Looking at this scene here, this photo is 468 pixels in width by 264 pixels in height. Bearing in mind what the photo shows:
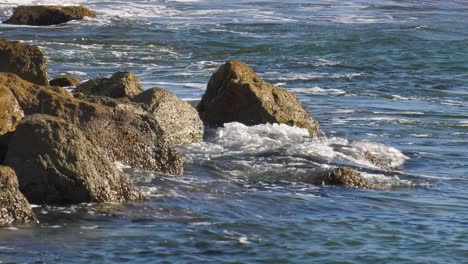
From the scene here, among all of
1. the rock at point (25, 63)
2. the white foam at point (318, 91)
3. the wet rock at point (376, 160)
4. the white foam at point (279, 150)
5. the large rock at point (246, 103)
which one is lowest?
the white foam at point (318, 91)

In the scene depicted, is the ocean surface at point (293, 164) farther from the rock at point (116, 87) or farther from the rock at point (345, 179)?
the rock at point (116, 87)

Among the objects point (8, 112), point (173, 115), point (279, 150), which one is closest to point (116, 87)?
point (173, 115)

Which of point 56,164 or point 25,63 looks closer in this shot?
point 56,164

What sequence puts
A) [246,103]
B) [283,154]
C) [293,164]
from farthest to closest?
[246,103], [283,154], [293,164]

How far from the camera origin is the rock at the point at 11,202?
7.60 metres

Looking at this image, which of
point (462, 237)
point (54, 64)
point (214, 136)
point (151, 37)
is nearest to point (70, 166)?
point (462, 237)

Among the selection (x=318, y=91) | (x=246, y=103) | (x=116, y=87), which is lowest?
(x=318, y=91)

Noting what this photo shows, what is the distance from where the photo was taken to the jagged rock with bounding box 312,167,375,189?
1035 centimetres

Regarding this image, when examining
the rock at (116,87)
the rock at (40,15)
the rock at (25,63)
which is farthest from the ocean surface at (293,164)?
the rock at (25,63)

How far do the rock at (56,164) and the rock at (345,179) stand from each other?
2.71 meters

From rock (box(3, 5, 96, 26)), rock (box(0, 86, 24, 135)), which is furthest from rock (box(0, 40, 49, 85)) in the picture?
rock (box(3, 5, 96, 26))

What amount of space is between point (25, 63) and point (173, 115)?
238 cm

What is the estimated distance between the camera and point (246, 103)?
12922 millimetres

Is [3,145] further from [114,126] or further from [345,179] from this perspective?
[345,179]
